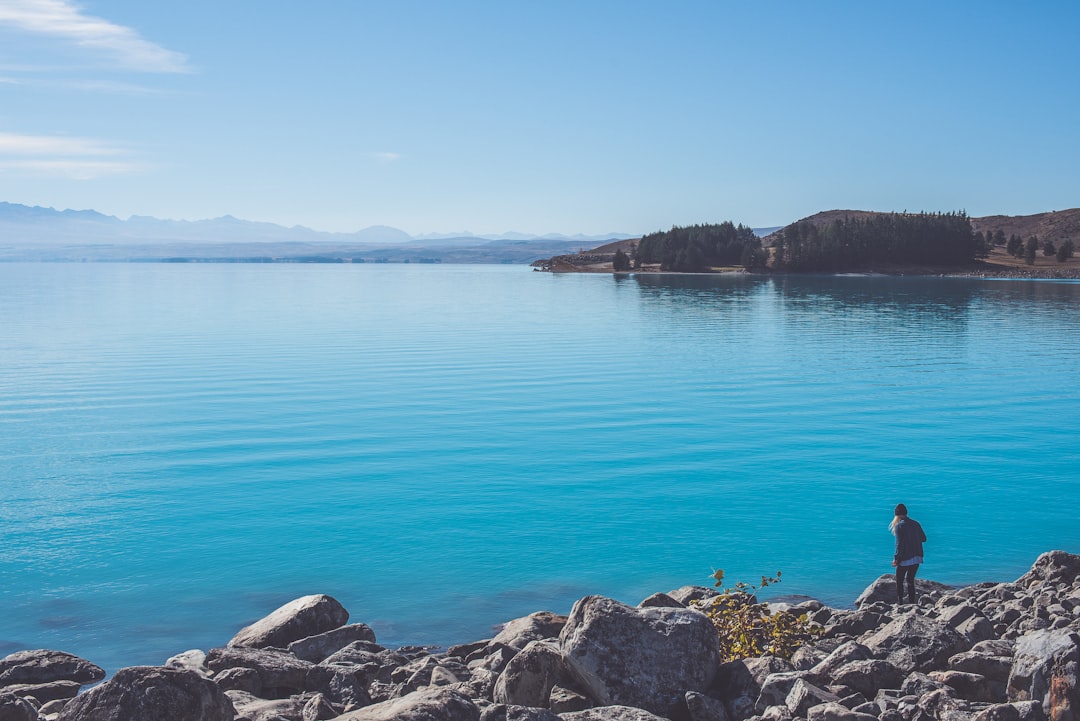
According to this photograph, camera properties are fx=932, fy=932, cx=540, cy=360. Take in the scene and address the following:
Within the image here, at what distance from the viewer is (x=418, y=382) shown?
39.6m

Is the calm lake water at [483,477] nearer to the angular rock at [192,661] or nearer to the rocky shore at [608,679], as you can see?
the angular rock at [192,661]

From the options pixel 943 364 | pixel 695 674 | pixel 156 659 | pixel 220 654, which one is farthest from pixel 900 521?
pixel 943 364

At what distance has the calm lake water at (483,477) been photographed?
16984 millimetres

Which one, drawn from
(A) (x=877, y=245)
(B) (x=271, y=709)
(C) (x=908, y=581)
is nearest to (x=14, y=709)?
(B) (x=271, y=709)

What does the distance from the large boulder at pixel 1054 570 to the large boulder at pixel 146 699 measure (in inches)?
516

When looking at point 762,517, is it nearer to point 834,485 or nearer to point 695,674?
point 834,485

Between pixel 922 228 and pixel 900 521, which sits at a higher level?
pixel 922 228

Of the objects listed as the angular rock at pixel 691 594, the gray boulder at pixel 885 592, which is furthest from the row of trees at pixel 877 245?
the angular rock at pixel 691 594

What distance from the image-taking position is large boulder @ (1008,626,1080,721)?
337 inches

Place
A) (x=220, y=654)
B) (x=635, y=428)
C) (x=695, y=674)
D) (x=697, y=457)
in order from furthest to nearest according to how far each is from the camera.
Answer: (x=635, y=428)
(x=697, y=457)
(x=220, y=654)
(x=695, y=674)

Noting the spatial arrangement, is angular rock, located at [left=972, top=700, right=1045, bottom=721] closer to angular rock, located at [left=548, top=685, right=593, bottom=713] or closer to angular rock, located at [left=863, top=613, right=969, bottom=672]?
angular rock, located at [left=863, top=613, right=969, bottom=672]

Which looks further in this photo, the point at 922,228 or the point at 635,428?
the point at 922,228

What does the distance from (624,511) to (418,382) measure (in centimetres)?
1993

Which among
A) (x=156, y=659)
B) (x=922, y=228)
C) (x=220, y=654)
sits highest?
(x=922, y=228)
